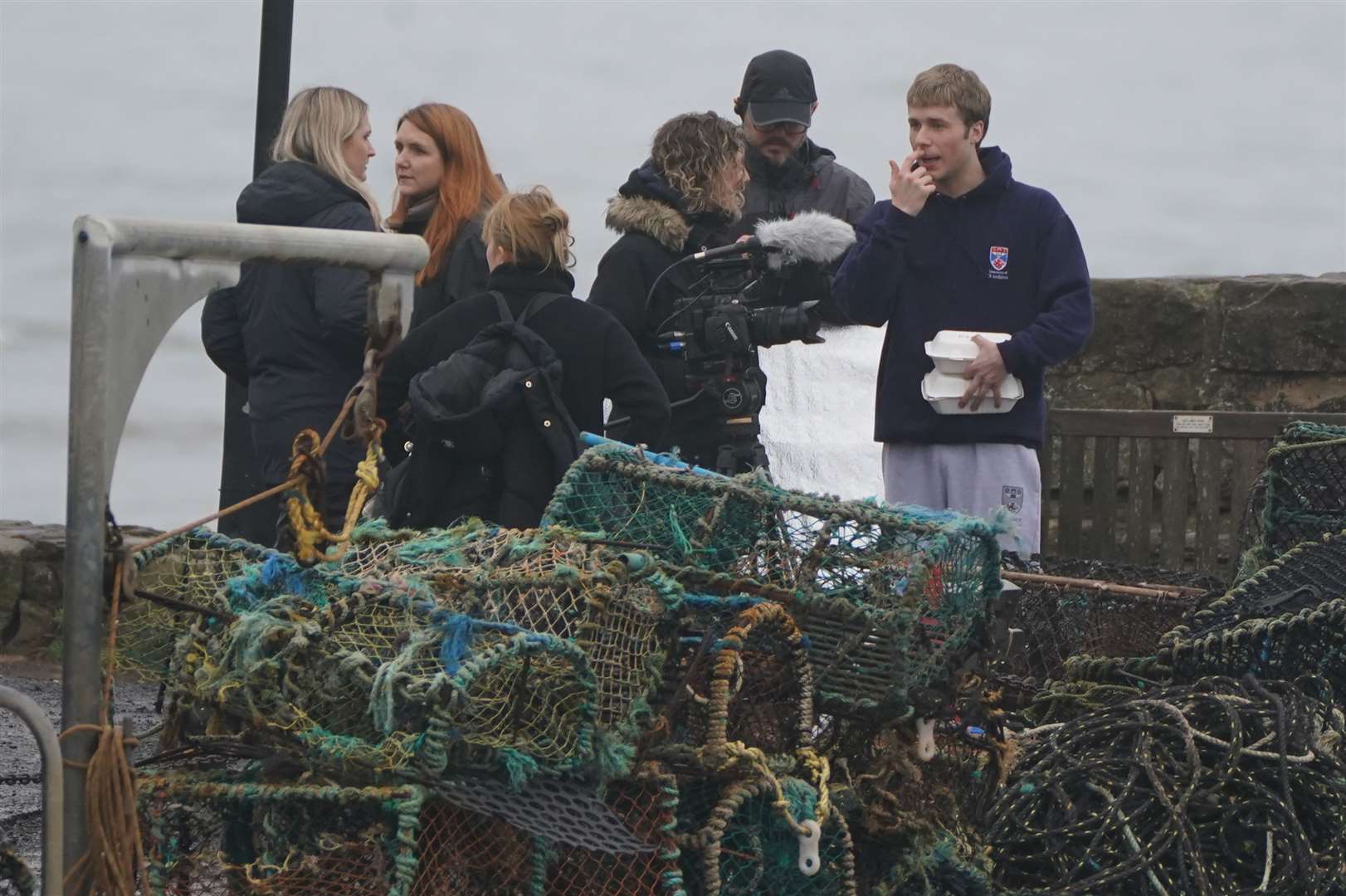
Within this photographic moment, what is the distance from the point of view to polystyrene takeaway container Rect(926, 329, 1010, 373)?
4.96 m

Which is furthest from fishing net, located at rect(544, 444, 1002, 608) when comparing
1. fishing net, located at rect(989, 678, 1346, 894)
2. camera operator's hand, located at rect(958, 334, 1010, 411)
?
camera operator's hand, located at rect(958, 334, 1010, 411)

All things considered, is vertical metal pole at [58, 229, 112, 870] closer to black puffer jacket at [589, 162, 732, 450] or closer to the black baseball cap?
black puffer jacket at [589, 162, 732, 450]

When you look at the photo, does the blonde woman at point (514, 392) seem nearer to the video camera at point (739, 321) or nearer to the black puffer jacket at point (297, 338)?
the black puffer jacket at point (297, 338)

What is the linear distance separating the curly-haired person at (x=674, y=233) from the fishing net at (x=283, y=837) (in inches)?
108

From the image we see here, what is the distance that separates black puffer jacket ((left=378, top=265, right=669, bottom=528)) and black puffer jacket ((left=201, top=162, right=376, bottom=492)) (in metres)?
0.27

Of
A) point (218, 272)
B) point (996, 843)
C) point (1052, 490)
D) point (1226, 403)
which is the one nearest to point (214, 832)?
point (218, 272)

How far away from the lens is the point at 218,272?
7.97ft

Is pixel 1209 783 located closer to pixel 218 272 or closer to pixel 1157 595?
pixel 1157 595

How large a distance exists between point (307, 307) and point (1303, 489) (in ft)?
8.14

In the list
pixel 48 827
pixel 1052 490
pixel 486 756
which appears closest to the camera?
pixel 48 827

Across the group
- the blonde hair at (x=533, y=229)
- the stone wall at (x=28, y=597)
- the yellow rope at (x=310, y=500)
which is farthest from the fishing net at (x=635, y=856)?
the stone wall at (x=28, y=597)

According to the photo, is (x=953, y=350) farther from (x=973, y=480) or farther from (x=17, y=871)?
(x=17, y=871)

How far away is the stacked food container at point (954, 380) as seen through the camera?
4.96m

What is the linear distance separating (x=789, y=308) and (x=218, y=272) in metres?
3.12
